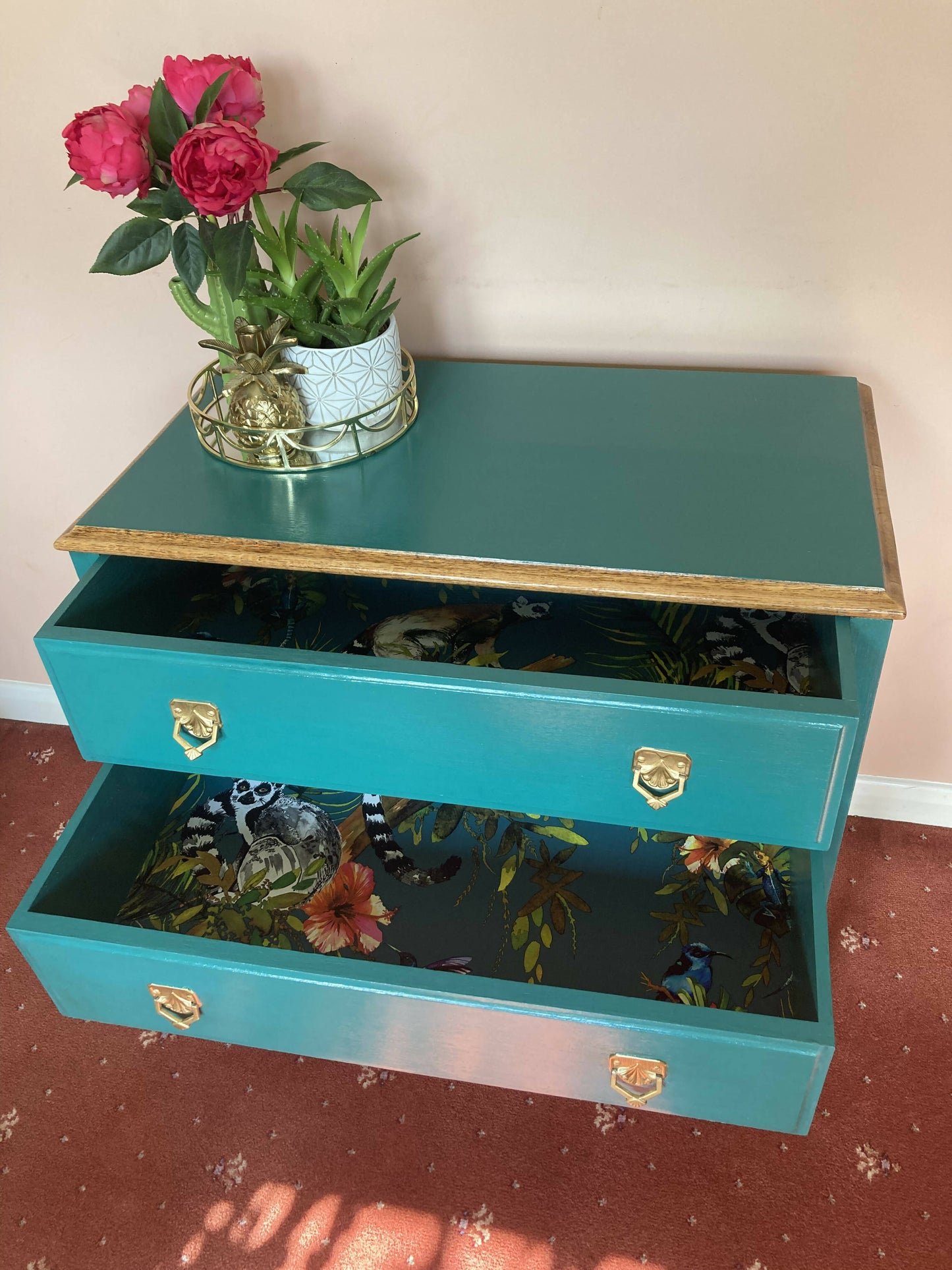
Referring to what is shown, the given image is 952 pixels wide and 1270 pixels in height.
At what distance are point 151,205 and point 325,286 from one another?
0.60ft

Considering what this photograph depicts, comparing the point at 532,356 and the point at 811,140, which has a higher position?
the point at 811,140

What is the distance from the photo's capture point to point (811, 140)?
950mm

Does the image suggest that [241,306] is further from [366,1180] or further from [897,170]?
[366,1180]

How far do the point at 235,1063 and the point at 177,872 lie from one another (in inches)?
13.7

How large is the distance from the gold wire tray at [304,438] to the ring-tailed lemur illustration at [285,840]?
38 centimetres

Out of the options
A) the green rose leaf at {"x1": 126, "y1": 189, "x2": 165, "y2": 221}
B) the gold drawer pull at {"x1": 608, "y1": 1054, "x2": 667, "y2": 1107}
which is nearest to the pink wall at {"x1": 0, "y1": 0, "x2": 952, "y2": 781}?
the green rose leaf at {"x1": 126, "y1": 189, "x2": 165, "y2": 221}

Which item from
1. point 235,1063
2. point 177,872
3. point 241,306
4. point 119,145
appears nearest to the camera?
point 119,145

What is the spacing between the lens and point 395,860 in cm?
110

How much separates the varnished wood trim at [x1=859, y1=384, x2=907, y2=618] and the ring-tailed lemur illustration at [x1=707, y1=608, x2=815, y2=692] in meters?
0.12

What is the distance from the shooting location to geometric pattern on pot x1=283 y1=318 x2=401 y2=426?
91 cm

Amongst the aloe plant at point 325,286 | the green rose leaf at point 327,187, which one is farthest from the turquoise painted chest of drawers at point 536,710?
the green rose leaf at point 327,187

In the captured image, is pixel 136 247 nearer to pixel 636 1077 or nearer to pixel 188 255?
pixel 188 255

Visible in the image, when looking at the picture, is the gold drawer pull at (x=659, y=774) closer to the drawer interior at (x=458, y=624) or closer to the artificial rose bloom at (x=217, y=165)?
the drawer interior at (x=458, y=624)

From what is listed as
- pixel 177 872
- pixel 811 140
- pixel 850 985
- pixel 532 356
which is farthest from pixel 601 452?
pixel 850 985
